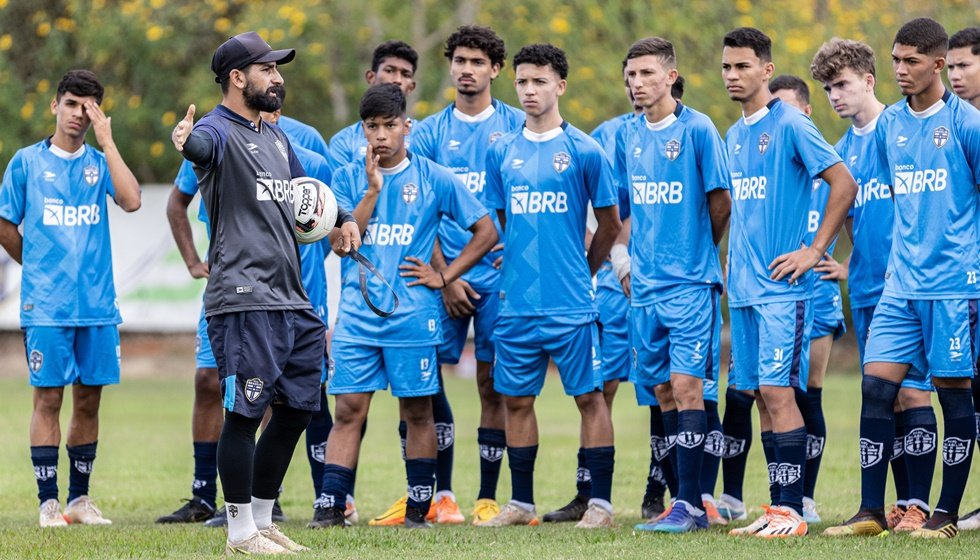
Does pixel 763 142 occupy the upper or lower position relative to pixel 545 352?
upper

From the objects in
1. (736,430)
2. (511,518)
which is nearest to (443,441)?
(511,518)

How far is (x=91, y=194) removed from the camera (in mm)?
8984

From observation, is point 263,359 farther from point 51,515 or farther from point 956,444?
point 956,444

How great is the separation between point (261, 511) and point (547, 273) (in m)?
2.29

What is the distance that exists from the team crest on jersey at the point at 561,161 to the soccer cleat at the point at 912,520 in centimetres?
277

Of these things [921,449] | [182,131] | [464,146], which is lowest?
[921,449]

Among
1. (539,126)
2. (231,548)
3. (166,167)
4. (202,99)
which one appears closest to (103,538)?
(231,548)

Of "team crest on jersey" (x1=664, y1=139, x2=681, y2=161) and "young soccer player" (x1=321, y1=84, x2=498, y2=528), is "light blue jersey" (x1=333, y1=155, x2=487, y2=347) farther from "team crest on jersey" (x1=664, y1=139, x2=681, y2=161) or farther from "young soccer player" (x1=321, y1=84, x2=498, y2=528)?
"team crest on jersey" (x1=664, y1=139, x2=681, y2=161)

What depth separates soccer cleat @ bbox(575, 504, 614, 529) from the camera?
324 inches

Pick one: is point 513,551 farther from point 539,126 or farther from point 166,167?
point 166,167

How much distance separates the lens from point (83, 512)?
8.84 meters

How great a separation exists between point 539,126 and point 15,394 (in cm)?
1307

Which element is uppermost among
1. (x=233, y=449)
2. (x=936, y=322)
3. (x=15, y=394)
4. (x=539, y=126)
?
(x=539, y=126)

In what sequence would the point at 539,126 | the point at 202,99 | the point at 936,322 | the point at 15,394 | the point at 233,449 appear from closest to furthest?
the point at 233,449
the point at 936,322
the point at 539,126
the point at 15,394
the point at 202,99
